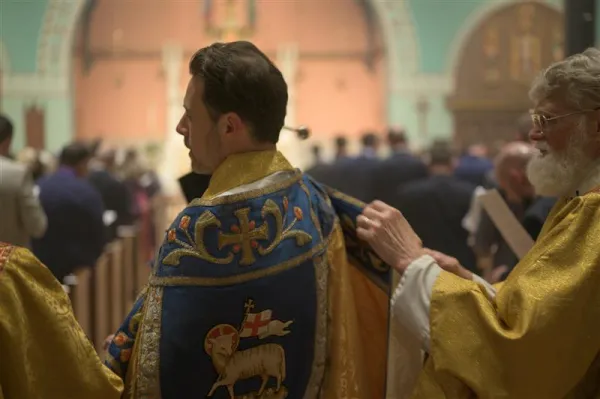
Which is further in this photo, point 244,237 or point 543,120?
point 543,120

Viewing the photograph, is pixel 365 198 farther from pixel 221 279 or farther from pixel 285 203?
pixel 221 279

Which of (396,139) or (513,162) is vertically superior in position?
(513,162)

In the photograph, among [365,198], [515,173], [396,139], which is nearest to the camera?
[515,173]

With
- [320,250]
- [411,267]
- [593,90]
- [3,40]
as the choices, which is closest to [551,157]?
[593,90]

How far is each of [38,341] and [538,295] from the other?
1.00m

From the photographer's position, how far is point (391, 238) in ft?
6.51

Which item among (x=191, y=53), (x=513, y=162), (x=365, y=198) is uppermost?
(x=191, y=53)

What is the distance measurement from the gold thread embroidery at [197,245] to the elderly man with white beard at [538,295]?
0.38m

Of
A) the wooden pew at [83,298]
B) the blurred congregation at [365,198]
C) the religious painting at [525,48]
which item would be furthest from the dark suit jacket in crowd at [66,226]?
the religious painting at [525,48]

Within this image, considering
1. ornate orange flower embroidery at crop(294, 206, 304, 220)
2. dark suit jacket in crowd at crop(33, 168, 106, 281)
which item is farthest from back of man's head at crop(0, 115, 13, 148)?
ornate orange flower embroidery at crop(294, 206, 304, 220)

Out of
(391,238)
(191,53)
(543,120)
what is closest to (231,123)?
(391,238)

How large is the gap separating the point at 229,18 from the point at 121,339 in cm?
1456

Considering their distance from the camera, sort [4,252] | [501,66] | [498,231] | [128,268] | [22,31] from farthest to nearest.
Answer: [501,66]
[22,31]
[128,268]
[498,231]
[4,252]

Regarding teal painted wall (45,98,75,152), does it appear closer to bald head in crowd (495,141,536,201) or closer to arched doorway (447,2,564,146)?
arched doorway (447,2,564,146)
